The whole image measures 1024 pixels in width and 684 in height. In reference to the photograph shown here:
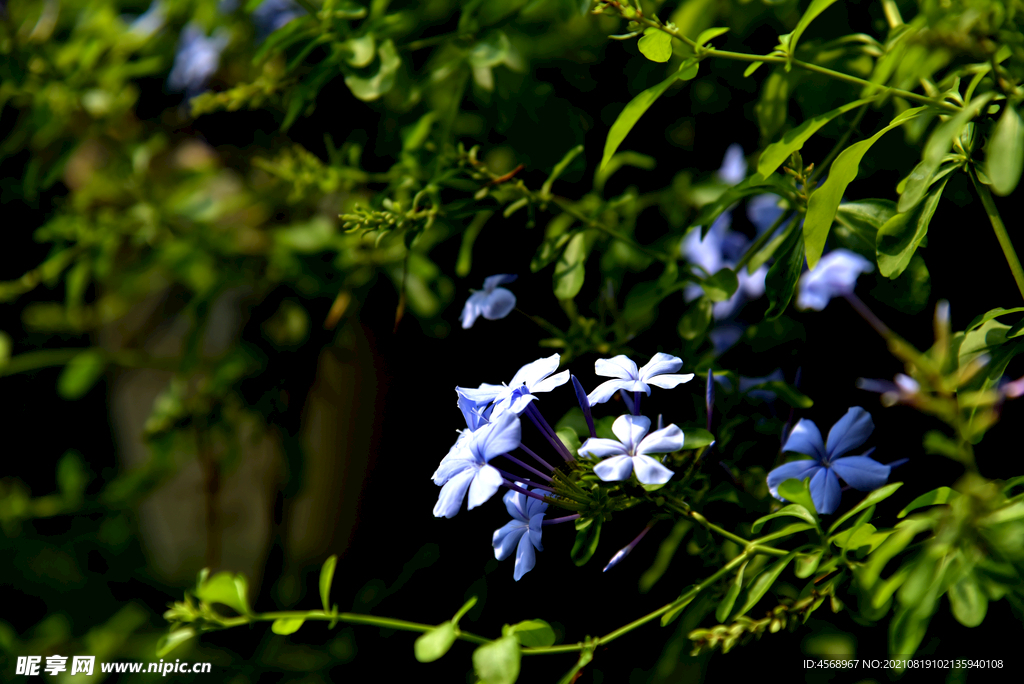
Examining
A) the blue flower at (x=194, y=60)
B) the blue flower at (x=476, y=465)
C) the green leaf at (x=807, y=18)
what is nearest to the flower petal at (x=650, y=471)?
the blue flower at (x=476, y=465)

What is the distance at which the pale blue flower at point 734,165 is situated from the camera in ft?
4.10

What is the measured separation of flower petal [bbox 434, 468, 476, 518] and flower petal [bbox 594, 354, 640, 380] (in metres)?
0.15

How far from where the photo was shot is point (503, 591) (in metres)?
1.04

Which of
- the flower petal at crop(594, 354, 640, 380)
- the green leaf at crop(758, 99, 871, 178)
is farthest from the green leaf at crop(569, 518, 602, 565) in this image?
the green leaf at crop(758, 99, 871, 178)

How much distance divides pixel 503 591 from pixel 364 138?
0.78 metres

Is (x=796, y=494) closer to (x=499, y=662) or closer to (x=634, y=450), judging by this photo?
(x=634, y=450)

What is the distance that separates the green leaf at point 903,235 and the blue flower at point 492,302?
417 mm

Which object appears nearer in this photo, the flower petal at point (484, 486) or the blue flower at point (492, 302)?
the flower petal at point (484, 486)

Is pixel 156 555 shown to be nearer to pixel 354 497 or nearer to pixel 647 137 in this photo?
pixel 354 497

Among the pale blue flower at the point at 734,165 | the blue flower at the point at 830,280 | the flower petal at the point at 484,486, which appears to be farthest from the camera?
the pale blue flower at the point at 734,165

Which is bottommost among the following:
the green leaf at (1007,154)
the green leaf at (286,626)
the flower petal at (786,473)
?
the green leaf at (286,626)

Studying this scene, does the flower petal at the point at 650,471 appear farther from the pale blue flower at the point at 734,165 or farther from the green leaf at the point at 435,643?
the pale blue flower at the point at 734,165

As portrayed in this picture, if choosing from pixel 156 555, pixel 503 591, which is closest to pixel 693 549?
pixel 503 591

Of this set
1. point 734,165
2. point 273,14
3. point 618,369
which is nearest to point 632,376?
point 618,369
